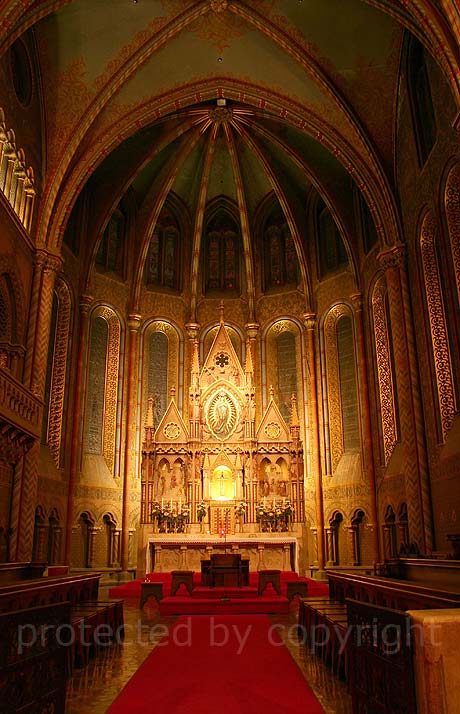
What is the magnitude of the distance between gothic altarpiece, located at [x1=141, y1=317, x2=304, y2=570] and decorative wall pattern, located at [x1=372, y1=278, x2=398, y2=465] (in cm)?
398

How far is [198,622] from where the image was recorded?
12.5 metres

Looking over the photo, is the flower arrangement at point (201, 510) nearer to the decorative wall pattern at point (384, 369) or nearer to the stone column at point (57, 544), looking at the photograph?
the stone column at point (57, 544)

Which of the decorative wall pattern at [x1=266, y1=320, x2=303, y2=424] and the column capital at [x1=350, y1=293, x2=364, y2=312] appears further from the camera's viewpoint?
the decorative wall pattern at [x1=266, y1=320, x2=303, y2=424]

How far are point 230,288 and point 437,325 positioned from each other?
12870mm

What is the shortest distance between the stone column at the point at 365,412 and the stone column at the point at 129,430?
8.86 m

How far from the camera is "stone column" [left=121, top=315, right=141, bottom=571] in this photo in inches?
893

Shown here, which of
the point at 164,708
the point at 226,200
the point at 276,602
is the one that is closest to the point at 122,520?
the point at 276,602

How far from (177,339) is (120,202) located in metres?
6.36

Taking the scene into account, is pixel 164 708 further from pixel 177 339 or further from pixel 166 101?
pixel 177 339

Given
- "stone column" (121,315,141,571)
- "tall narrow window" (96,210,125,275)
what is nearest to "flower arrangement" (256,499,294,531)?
"stone column" (121,315,141,571)

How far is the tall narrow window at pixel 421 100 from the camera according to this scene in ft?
55.5

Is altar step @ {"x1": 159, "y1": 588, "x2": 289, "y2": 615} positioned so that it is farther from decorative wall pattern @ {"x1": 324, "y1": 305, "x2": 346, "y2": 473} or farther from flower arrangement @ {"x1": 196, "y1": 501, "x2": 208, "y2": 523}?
decorative wall pattern @ {"x1": 324, "y1": 305, "x2": 346, "y2": 473}

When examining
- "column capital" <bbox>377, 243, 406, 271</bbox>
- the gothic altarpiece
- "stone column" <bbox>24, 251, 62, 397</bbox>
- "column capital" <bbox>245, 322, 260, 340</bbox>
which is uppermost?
"column capital" <bbox>245, 322, 260, 340</bbox>

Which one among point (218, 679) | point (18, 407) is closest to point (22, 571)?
point (18, 407)
